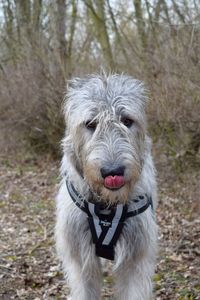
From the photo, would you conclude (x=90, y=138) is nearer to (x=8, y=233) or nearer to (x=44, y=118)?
(x=8, y=233)

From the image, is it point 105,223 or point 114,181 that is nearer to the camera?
point 114,181

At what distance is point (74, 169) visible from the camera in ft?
13.3

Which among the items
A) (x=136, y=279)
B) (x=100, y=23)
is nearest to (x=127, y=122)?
(x=136, y=279)

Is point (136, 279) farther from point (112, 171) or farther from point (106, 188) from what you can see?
point (112, 171)

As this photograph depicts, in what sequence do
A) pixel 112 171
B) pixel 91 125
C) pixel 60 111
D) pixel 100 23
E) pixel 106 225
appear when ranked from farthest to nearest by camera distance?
pixel 100 23, pixel 60 111, pixel 106 225, pixel 91 125, pixel 112 171

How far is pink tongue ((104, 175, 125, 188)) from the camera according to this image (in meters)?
3.53

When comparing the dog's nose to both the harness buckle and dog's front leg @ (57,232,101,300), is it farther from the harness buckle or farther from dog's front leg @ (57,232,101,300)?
dog's front leg @ (57,232,101,300)

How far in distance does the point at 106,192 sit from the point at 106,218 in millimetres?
403

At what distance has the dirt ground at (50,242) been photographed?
5.18 meters

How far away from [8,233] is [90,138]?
3771 millimetres

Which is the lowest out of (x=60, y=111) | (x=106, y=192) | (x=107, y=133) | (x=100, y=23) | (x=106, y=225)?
(x=106, y=225)

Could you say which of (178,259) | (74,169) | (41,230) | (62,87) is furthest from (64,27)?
(74,169)

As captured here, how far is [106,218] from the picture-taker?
4043mm

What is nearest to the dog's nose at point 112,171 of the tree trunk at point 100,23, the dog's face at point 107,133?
the dog's face at point 107,133
